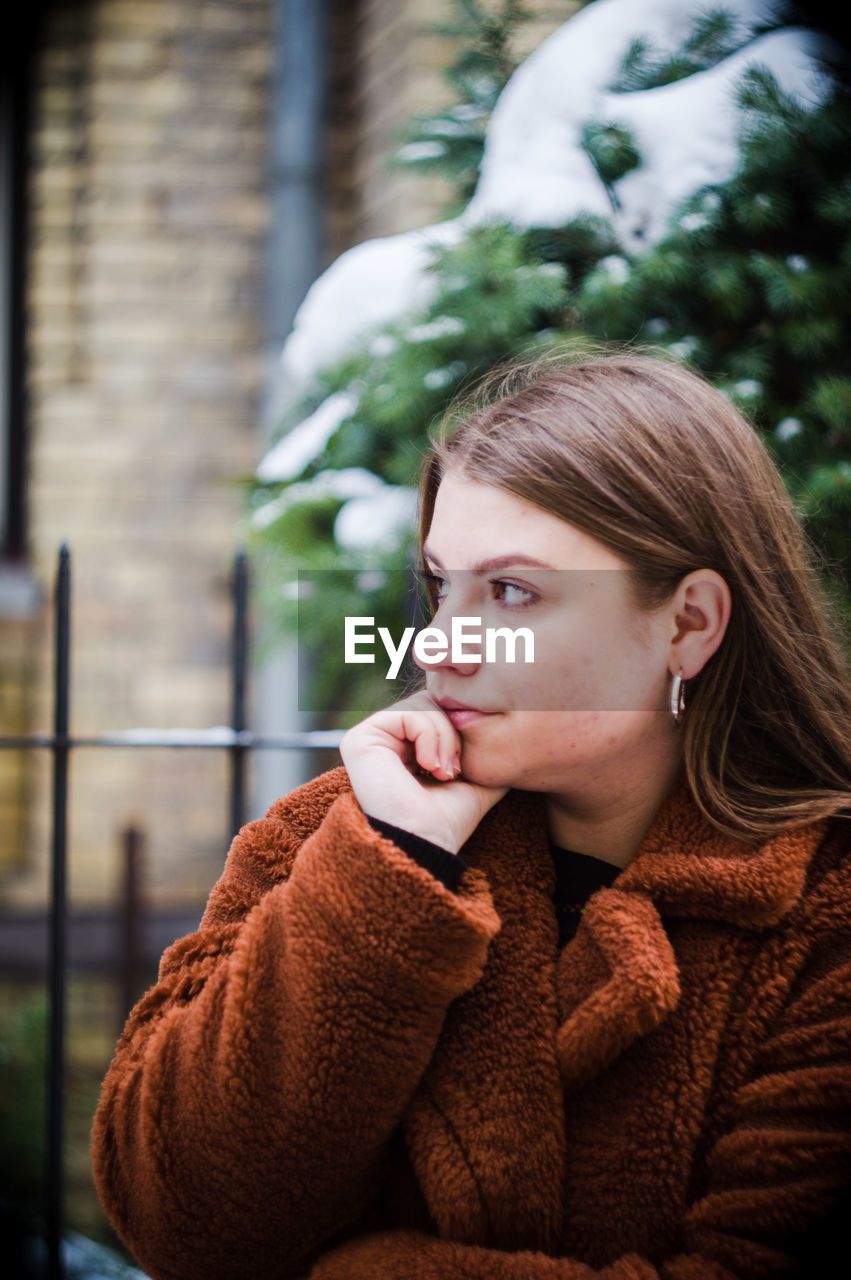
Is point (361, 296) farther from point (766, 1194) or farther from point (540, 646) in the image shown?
point (766, 1194)

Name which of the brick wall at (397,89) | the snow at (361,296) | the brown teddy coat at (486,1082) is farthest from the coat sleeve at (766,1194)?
the brick wall at (397,89)

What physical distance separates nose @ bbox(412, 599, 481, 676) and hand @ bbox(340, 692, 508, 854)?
0.05 meters

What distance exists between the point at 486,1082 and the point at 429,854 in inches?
9.8

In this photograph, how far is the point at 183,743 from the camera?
199 centimetres

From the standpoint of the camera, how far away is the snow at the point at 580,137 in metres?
1.95

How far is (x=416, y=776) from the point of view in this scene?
1168mm

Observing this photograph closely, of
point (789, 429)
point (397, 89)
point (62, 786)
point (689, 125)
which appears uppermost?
point (397, 89)

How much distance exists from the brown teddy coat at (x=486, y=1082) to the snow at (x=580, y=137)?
4.31 feet

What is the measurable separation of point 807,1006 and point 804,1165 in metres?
0.15

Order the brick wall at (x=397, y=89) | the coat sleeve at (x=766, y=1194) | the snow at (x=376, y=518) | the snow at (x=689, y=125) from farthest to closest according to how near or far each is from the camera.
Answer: the brick wall at (x=397, y=89) → the snow at (x=376, y=518) → the snow at (x=689, y=125) → the coat sleeve at (x=766, y=1194)

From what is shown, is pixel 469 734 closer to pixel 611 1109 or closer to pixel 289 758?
pixel 611 1109

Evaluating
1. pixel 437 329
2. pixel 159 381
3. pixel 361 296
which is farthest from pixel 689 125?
pixel 159 381

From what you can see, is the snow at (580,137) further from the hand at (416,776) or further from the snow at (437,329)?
the hand at (416,776)

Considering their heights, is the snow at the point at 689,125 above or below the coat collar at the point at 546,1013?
above
